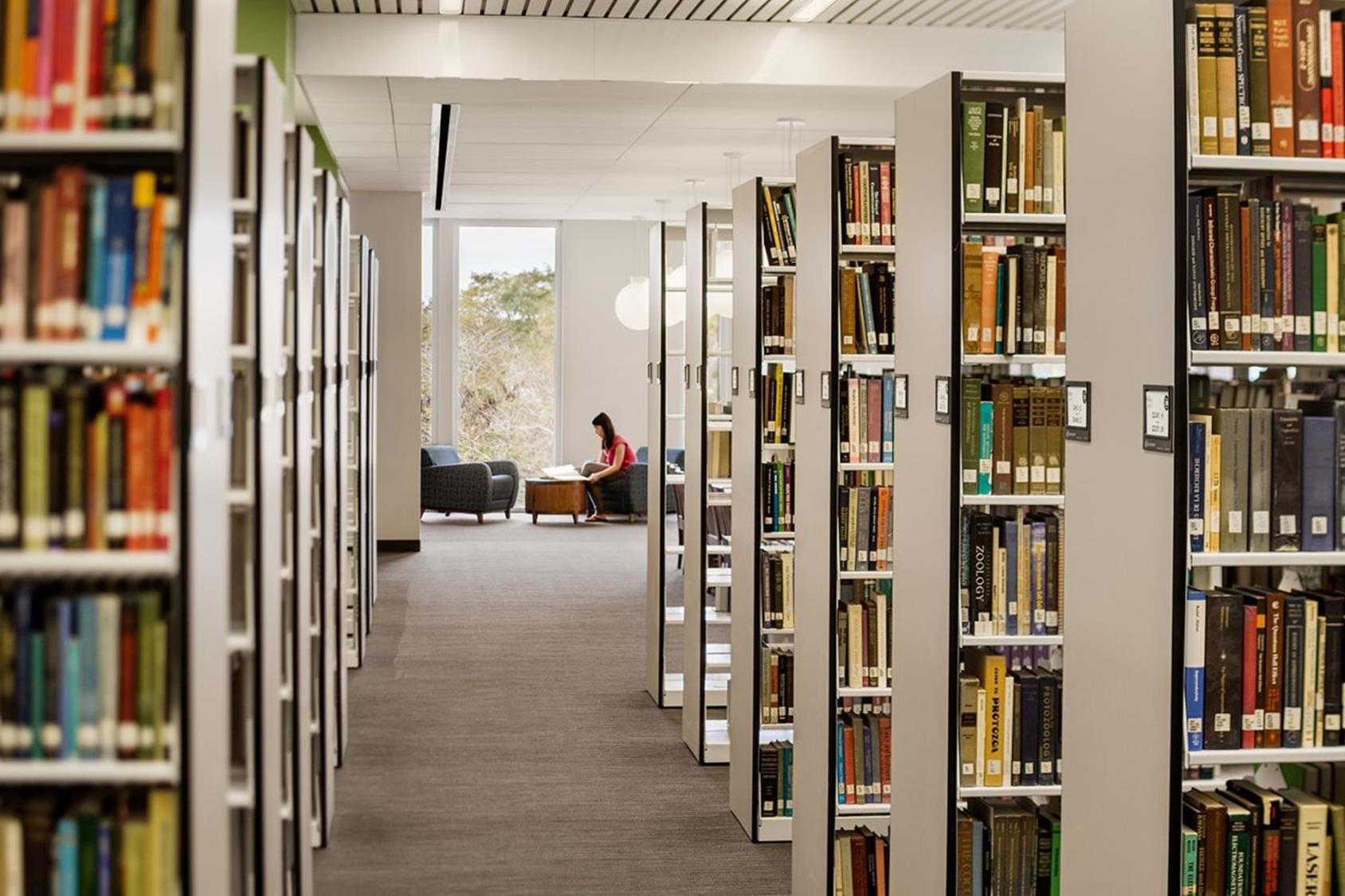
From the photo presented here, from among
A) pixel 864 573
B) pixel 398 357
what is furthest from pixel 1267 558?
pixel 398 357

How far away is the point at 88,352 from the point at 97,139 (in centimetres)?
35

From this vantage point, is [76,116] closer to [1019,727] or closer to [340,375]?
[1019,727]

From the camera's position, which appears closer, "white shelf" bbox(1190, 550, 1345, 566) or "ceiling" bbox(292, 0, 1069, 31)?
"white shelf" bbox(1190, 550, 1345, 566)

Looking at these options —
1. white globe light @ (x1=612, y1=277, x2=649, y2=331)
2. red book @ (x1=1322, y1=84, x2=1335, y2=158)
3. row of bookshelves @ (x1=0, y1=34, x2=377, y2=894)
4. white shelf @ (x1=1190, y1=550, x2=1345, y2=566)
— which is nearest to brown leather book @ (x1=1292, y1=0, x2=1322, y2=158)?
red book @ (x1=1322, y1=84, x2=1335, y2=158)

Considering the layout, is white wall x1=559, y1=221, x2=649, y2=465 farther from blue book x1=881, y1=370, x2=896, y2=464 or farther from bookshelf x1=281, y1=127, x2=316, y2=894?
bookshelf x1=281, y1=127, x2=316, y2=894

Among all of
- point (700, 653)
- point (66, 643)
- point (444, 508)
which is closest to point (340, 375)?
point (700, 653)

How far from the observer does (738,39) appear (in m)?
7.91

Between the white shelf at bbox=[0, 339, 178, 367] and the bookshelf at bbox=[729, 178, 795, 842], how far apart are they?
3369mm

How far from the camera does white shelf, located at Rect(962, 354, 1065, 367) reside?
13.2 feet

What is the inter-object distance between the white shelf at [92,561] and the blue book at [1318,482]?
7.28ft

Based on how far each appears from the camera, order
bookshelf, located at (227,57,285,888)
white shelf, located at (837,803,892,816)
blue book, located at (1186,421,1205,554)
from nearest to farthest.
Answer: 1. blue book, located at (1186,421,1205,554)
2. bookshelf, located at (227,57,285,888)
3. white shelf, located at (837,803,892,816)

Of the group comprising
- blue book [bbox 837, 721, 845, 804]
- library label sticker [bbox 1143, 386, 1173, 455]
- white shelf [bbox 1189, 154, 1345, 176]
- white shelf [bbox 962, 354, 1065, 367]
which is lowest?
blue book [bbox 837, 721, 845, 804]

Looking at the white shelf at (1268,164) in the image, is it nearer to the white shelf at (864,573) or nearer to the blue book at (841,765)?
the white shelf at (864,573)

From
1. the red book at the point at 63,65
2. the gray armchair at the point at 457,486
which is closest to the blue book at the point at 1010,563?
the red book at the point at 63,65
